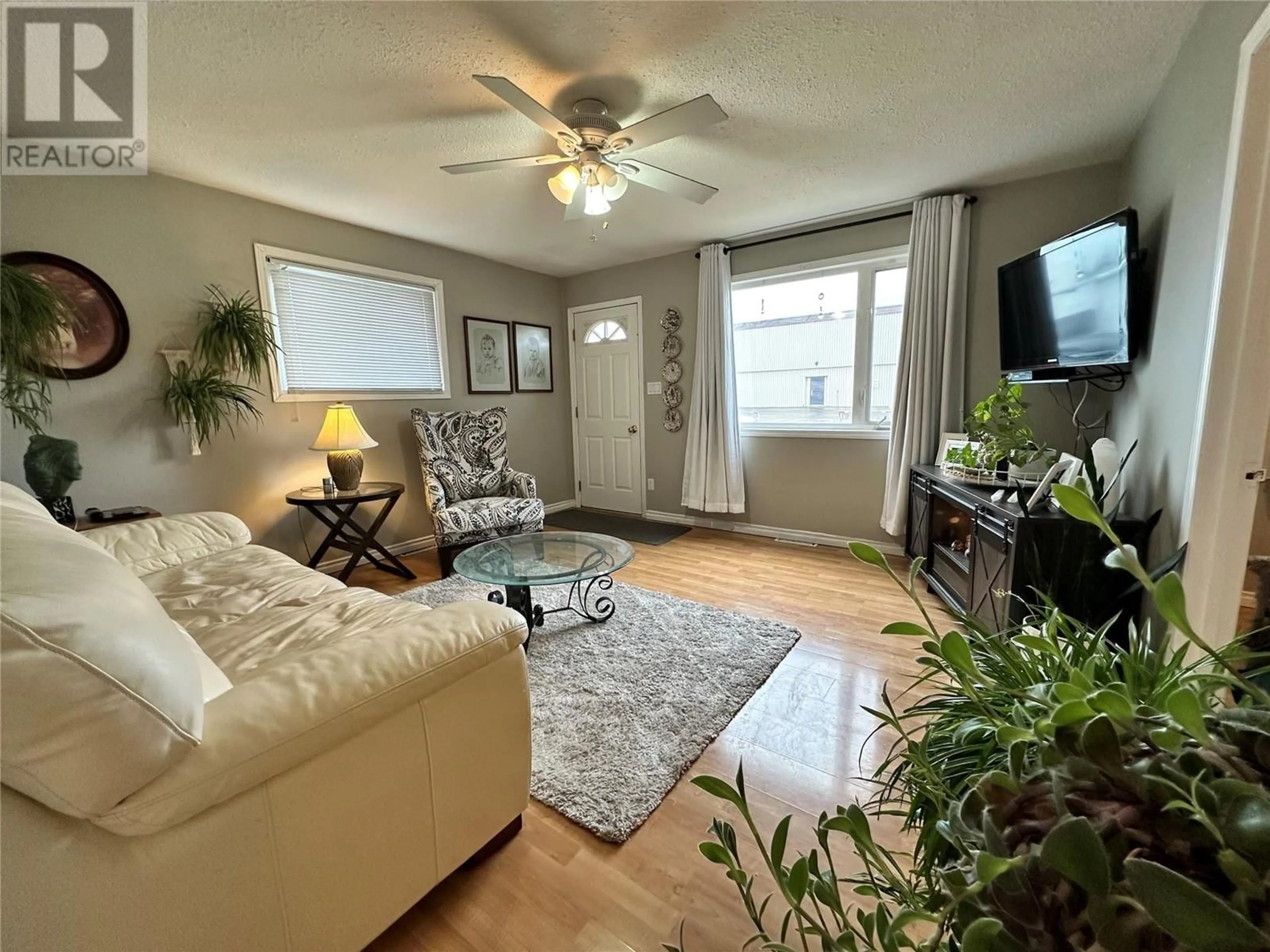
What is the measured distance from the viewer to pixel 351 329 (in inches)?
136

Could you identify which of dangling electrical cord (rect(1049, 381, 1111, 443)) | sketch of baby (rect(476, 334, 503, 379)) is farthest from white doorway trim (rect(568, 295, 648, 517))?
dangling electrical cord (rect(1049, 381, 1111, 443))

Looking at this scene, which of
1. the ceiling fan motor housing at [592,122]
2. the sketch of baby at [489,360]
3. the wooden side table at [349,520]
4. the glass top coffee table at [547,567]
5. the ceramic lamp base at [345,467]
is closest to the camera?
the ceiling fan motor housing at [592,122]

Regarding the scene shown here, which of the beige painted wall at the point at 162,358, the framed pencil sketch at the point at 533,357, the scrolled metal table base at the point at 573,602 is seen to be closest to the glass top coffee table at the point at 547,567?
the scrolled metal table base at the point at 573,602

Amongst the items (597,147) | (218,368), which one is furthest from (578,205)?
(218,368)

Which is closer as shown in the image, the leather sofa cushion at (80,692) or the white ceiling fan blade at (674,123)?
the leather sofa cushion at (80,692)

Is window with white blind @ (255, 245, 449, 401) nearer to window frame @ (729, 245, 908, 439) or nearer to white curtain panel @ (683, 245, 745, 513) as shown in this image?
white curtain panel @ (683, 245, 745, 513)

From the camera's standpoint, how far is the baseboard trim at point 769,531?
359 centimetres

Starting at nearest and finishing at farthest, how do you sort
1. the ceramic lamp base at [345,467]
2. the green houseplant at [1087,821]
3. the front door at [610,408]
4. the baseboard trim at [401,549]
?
the green houseplant at [1087,821] → the ceramic lamp base at [345,467] → the baseboard trim at [401,549] → the front door at [610,408]

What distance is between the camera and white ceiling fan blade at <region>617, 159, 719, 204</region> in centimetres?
229

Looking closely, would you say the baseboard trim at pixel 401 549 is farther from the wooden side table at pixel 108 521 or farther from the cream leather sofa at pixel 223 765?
the cream leather sofa at pixel 223 765

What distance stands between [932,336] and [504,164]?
270 centimetres

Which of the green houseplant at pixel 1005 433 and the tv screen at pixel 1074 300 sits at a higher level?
the tv screen at pixel 1074 300

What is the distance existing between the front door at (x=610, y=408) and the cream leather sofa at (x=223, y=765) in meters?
3.60

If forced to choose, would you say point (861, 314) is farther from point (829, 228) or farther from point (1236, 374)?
point (1236, 374)
